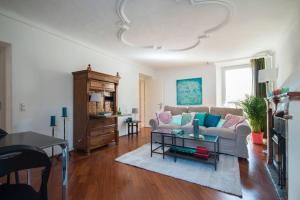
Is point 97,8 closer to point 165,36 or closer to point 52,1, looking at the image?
point 52,1

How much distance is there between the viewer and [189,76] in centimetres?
580

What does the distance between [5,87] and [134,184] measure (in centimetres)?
261

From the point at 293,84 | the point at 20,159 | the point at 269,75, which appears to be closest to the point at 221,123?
the point at 269,75

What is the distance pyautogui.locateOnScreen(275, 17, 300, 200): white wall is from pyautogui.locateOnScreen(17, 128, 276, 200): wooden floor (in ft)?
1.33

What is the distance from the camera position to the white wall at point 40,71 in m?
2.47

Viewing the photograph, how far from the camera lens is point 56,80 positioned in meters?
3.06

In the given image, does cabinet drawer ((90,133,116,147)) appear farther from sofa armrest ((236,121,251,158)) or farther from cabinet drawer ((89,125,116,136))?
sofa armrest ((236,121,251,158))

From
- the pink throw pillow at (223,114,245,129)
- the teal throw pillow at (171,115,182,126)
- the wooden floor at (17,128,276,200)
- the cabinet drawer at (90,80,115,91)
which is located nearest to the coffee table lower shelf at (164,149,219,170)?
the wooden floor at (17,128,276,200)

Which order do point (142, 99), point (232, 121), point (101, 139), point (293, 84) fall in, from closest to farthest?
point (293, 84) < point (232, 121) < point (101, 139) < point (142, 99)

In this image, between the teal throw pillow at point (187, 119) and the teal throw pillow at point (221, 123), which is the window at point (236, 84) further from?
the teal throw pillow at point (187, 119)

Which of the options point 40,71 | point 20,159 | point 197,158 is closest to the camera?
point 20,159

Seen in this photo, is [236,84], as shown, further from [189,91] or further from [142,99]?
[142,99]

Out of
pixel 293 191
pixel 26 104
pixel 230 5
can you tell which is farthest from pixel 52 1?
pixel 293 191

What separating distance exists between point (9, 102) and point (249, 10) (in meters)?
4.06
